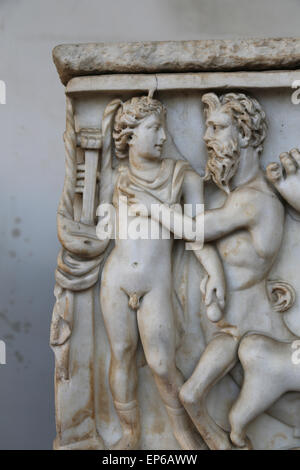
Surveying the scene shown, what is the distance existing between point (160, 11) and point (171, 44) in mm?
1414

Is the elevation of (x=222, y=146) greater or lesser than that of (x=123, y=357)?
greater

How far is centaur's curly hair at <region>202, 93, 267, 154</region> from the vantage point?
8.41 feet

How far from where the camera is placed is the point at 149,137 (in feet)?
8.45

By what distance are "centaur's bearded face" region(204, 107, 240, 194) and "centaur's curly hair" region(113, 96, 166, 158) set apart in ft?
0.70

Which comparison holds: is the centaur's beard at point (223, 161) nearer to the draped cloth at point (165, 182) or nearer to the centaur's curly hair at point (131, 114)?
the draped cloth at point (165, 182)

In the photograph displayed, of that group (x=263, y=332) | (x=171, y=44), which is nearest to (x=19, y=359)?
(x=263, y=332)

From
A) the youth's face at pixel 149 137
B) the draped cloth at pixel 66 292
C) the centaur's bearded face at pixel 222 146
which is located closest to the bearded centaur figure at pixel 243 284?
the centaur's bearded face at pixel 222 146

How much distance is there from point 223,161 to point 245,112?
0.68 feet

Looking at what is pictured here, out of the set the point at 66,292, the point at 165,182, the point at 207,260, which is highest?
the point at 165,182

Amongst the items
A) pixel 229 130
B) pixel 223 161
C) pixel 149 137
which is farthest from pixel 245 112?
pixel 149 137

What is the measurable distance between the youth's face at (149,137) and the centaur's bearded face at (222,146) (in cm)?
18

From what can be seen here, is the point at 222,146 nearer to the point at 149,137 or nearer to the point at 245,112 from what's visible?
the point at 245,112

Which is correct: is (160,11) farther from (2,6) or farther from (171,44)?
(171,44)
